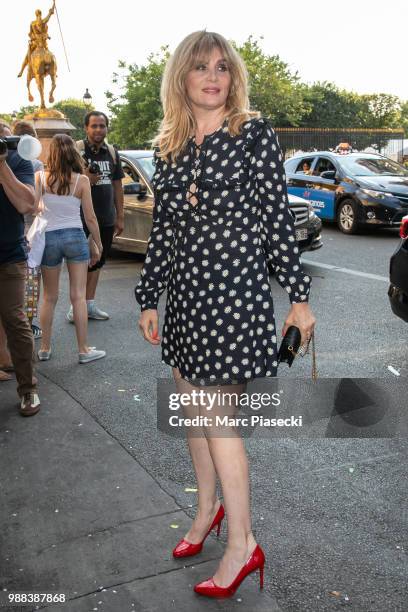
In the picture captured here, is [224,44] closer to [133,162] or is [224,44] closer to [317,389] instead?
[317,389]

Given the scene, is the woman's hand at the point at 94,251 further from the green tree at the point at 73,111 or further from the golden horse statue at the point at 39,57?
the green tree at the point at 73,111

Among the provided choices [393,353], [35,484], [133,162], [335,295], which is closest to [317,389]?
[393,353]

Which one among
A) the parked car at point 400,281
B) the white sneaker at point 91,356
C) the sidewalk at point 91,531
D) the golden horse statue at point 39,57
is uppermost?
the golden horse statue at point 39,57

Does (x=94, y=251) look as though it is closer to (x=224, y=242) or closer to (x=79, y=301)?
(x=79, y=301)

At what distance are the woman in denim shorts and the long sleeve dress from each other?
3.39 m

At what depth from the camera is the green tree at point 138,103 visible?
46675 mm

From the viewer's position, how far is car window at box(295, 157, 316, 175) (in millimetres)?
15281

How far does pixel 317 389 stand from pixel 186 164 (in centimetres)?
285

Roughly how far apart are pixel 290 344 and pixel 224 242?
1.45 feet

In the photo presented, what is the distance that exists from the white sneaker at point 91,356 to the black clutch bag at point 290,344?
11.8 feet

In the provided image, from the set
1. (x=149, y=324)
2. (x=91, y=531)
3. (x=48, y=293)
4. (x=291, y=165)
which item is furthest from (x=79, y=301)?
(x=291, y=165)

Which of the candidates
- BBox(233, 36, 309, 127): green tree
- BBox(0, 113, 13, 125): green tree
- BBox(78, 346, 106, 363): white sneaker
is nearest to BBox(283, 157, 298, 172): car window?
BBox(0, 113, 13, 125): green tree

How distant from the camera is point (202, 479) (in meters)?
3.09

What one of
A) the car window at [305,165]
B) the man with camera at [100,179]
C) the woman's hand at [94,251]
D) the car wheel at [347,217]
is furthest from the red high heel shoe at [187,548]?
the car window at [305,165]
